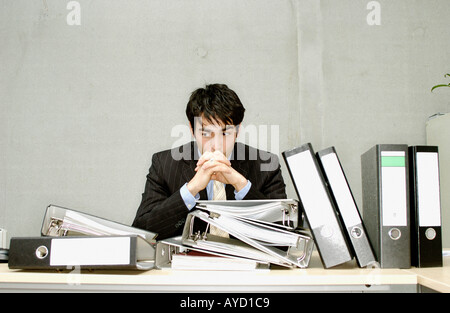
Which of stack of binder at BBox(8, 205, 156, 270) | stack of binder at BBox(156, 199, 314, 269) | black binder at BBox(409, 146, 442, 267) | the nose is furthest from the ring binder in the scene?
the nose

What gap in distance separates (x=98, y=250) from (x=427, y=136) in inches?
86.4

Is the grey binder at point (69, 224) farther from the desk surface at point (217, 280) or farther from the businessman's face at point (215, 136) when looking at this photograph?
the businessman's face at point (215, 136)

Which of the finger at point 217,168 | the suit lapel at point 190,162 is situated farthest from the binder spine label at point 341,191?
the suit lapel at point 190,162

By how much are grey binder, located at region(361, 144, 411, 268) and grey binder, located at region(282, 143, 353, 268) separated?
75 millimetres

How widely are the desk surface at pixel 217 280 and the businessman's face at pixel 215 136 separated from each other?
69 cm

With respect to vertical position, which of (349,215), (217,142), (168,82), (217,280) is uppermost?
(168,82)

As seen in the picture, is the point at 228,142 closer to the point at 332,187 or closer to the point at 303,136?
the point at 332,187

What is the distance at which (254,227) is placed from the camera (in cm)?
81

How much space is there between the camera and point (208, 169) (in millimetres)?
1049

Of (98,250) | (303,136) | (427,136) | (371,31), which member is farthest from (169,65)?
(98,250)

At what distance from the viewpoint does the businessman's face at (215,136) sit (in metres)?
1.36

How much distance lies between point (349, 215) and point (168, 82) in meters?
1.74

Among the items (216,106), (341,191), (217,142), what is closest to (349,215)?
(341,191)

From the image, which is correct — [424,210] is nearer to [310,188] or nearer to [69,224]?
[310,188]
